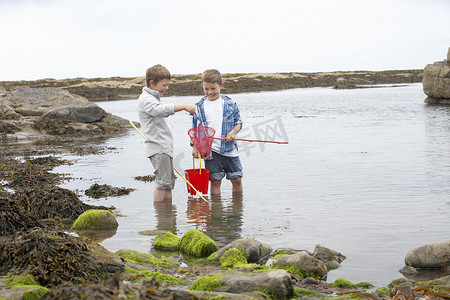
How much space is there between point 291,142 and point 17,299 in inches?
495

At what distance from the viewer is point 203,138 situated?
24.3 feet

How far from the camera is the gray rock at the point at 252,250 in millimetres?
5160

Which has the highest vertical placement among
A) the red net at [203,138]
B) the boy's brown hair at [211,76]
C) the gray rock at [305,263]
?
the boy's brown hair at [211,76]

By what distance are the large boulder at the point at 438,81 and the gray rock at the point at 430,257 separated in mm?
26434

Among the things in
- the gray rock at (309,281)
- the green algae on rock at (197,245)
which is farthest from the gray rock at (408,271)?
the green algae on rock at (197,245)

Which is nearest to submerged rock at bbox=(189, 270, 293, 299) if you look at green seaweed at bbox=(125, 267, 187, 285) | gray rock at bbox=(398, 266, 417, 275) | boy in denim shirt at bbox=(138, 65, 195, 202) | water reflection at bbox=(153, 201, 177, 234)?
green seaweed at bbox=(125, 267, 187, 285)

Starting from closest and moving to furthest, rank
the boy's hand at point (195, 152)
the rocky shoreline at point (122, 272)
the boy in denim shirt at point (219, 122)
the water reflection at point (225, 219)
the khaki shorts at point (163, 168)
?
the rocky shoreline at point (122, 272)
the water reflection at point (225, 219)
the khaki shorts at point (163, 168)
the boy in denim shirt at point (219, 122)
the boy's hand at point (195, 152)

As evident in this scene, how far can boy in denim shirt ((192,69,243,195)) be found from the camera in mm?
7538

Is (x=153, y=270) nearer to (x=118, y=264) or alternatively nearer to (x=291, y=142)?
(x=118, y=264)

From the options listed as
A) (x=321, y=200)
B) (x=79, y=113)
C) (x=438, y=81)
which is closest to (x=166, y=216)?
(x=321, y=200)

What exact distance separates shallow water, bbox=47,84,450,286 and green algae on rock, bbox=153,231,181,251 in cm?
13

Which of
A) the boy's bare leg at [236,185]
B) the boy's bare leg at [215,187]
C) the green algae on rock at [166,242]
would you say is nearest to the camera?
the green algae on rock at [166,242]

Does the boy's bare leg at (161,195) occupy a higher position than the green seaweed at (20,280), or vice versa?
the green seaweed at (20,280)

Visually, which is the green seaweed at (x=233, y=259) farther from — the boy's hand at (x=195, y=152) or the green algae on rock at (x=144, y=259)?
the boy's hand at (x=195, y=152)
